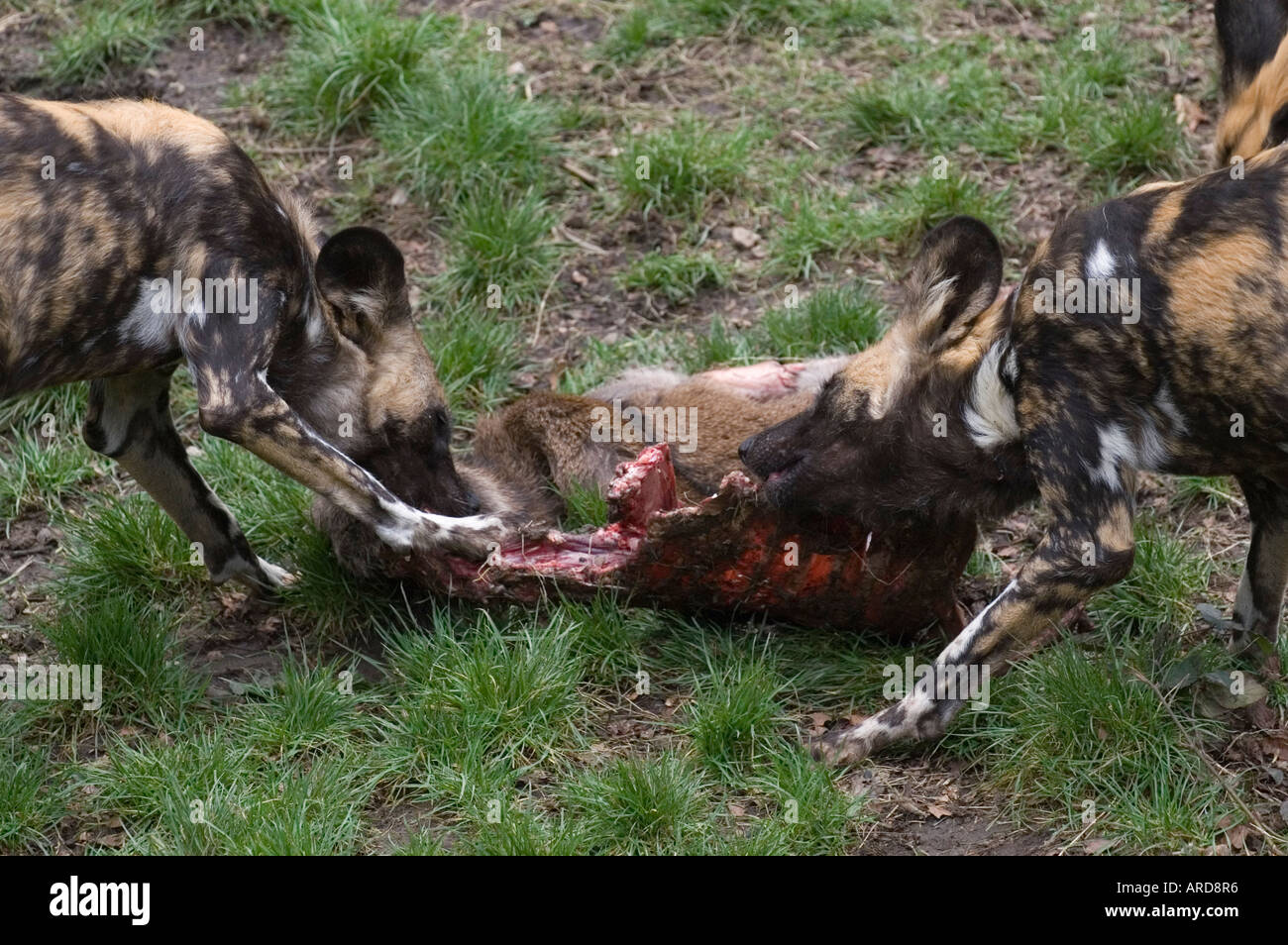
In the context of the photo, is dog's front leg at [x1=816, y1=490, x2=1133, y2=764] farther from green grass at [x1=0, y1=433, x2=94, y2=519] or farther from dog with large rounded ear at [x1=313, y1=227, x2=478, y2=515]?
green grass at [x1=0, y1=433, x2=94, y2=519]

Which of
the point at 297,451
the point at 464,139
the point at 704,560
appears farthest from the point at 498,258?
the point at 704,560

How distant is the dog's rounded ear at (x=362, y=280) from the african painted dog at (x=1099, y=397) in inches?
49.4

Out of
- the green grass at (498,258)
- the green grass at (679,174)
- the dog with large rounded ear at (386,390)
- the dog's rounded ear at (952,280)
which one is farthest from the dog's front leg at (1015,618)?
the green grass at (679,174)

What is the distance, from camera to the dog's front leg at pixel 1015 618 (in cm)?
371

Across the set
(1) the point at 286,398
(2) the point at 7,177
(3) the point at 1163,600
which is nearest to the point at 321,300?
(1) the point at 286,398

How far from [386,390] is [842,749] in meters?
1.67

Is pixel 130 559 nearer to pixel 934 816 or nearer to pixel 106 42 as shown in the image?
pixel 934 816

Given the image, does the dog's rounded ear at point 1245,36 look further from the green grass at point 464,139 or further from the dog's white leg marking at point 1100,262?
the green grass at point 464,139

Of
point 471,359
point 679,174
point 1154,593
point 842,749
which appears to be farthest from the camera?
point 679,174

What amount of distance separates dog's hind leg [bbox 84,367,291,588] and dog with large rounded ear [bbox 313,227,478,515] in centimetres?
46

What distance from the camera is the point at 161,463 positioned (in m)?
4.54

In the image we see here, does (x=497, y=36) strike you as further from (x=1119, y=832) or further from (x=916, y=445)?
(x=1119, y=832)

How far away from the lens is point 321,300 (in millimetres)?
4402
